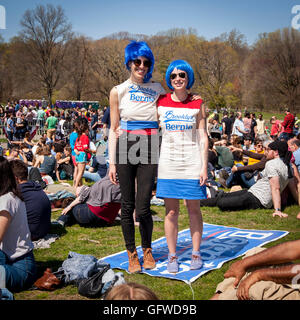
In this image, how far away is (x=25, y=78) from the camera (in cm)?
4731

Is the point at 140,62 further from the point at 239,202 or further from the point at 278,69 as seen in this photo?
the point at 278,69

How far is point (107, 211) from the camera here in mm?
5746

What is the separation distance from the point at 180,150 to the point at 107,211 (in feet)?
7.25

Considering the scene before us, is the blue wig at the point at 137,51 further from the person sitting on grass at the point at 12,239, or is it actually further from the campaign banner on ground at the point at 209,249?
the campaign banner on ground at the point at 209,249

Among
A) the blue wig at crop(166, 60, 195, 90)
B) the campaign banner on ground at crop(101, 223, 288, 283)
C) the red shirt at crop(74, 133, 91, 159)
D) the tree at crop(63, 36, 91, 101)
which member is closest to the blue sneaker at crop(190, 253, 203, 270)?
the campaign banner on ground at crop(101, 223, 288, 283)

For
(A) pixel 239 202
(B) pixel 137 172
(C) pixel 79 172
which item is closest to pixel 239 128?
(C) pixel 79 172

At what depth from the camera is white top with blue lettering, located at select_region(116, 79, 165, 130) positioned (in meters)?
3.87

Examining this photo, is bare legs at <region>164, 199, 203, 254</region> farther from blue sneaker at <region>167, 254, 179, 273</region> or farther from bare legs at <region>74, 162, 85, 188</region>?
bare legs at <region>74, 162, 85, 188</region>

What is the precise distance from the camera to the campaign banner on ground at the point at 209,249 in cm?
402

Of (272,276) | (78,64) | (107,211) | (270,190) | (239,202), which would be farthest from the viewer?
(78,64)

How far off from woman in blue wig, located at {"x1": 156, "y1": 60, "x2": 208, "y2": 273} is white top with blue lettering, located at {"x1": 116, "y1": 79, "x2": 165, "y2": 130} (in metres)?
0.12

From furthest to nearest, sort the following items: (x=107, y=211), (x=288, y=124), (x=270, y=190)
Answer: (x=288, y=124), (x=270, y=190), (x=107, y=211)

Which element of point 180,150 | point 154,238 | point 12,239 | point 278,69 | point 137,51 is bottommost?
point 154,238

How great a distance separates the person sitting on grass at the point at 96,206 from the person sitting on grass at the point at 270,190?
2.18 metres
